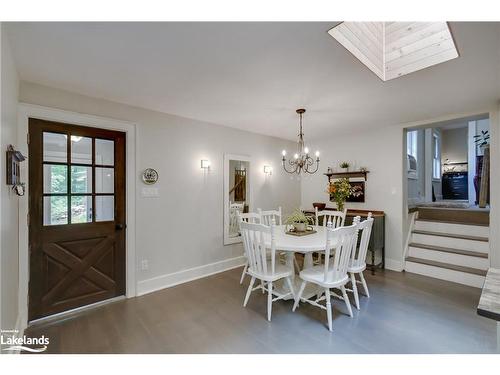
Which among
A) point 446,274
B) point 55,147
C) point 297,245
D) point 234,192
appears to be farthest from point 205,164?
point 446,274

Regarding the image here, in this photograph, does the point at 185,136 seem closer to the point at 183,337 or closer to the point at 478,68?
the point at 183,337

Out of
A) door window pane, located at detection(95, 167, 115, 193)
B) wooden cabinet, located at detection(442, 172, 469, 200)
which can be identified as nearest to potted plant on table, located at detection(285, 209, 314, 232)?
door window pane, located at detection(95, 167, 115, 193)

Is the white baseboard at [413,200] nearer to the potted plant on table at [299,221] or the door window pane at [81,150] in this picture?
the potted plant on table at [299,221]

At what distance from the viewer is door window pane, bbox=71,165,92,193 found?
2547mm

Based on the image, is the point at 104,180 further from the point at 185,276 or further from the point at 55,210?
the point at 185,276

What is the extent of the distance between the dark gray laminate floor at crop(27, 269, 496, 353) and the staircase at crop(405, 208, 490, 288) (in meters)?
0.42

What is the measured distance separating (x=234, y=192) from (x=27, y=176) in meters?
2.65

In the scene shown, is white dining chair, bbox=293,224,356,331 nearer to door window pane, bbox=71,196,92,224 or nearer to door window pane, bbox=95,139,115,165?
door window pane, bbox=71,196,92,224

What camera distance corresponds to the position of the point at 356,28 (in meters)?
1.76

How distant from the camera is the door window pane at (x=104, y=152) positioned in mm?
2722

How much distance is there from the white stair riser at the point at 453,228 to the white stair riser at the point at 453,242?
0.21m

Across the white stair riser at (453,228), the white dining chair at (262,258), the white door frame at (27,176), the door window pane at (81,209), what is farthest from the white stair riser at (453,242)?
the door window pane at (81,209)
